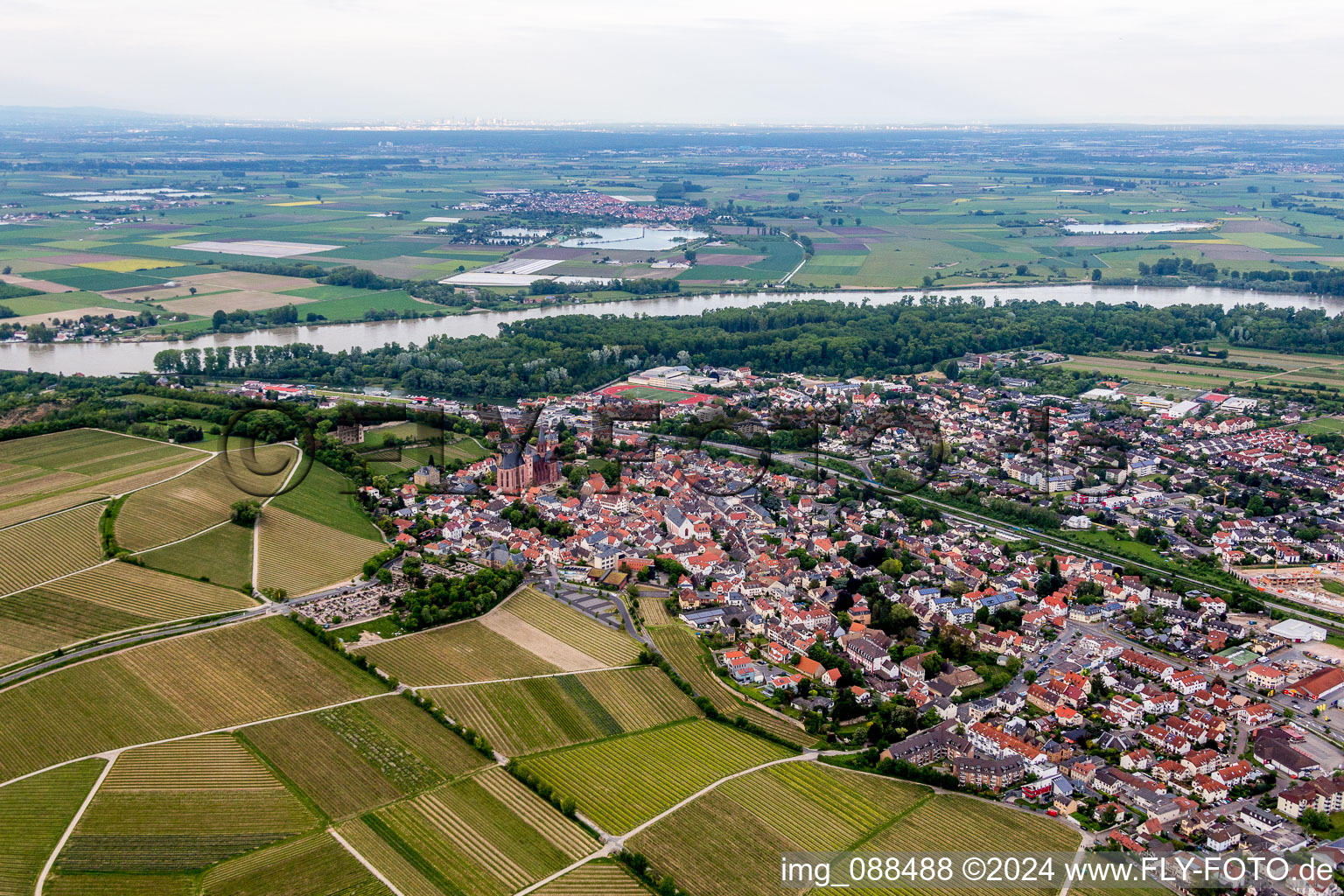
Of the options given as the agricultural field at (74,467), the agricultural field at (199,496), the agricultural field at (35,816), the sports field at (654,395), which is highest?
the agricultural field at (74,467)

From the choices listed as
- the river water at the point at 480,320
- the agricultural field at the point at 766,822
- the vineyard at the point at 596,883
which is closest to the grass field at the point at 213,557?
the vineyard at the point at 596,883

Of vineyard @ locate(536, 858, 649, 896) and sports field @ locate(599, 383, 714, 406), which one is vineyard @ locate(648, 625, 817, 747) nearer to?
vineyard @ locate(536, 858, 649, 896)

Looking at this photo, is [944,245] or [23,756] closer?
[23,756]

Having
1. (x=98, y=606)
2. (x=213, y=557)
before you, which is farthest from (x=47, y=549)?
(x=213, y=557)

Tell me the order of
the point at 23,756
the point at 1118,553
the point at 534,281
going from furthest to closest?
the point at 534,281, the point at 1118,553, the point at 23,756

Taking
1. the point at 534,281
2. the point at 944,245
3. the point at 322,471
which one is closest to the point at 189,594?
the point at 322,471

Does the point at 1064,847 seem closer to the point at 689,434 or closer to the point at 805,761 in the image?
the point at 805,761

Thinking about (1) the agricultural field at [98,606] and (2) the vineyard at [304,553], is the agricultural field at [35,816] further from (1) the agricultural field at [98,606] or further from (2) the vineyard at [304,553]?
A: (2) the vineyard at [304,553]
